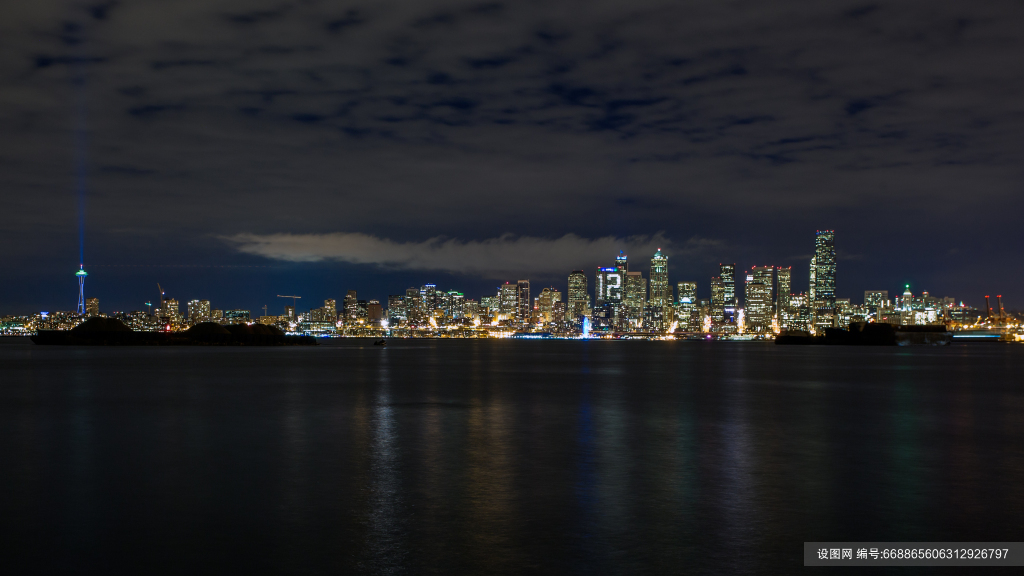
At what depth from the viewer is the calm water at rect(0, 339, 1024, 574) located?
1195 centimetres

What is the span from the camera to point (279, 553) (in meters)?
11.8

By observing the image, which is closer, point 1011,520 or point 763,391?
point 1011,520

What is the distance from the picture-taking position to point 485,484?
57.3ft

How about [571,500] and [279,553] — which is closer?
[279,553]

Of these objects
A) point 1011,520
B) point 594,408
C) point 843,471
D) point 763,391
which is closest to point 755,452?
point 843,471

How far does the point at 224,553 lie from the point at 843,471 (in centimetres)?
1451

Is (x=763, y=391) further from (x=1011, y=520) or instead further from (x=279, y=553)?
(x=279, y=553)

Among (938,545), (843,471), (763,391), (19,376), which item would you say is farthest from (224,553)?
(19,376)

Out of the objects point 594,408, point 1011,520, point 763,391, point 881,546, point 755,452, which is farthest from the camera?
point 763,391

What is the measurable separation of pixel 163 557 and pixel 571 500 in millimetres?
7502

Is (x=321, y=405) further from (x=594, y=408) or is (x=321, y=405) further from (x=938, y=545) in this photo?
(x=938, y=545)

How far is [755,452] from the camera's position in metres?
22.6

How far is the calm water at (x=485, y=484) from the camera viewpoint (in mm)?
11945

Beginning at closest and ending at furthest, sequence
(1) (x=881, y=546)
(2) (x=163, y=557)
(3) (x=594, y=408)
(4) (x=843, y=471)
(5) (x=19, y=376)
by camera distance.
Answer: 1. (2) (x=163, y=557)
2. (1) (x=881, y=546)
3. (4) (x=843, y=471)
4. (3) (x=594, y=408)
5. (5) (x=19, y=376)
